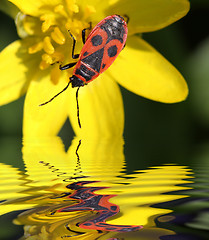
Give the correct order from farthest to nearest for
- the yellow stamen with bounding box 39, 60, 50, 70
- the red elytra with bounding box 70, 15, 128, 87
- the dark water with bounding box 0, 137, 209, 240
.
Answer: the yellow stamen with bounding box 39, 60, 50, 70 < the red elytra with bounding box 70, 15, 128, 87 < the dark water with bounding box 0, 137, 209, 240

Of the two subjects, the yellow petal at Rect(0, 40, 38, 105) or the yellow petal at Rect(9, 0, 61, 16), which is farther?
the yellow petal at Rect(0, 40, 38, 105)

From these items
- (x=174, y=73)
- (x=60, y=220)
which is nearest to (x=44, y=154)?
(x=174, y=73)

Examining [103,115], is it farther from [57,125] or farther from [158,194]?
[158,194]

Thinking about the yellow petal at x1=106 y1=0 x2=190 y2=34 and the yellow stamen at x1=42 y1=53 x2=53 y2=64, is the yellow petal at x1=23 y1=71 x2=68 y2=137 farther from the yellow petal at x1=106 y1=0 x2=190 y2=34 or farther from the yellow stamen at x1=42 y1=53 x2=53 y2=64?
the yellow petal at x1=106 y1=0 x2=190 y2=34

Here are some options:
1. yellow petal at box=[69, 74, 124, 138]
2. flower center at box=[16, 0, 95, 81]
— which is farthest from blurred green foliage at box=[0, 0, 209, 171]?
flower center at box=[16, 0, 95, 81]

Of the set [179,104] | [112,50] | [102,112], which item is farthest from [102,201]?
[179,104]

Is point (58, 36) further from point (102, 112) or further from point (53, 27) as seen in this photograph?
point (102, 112)
